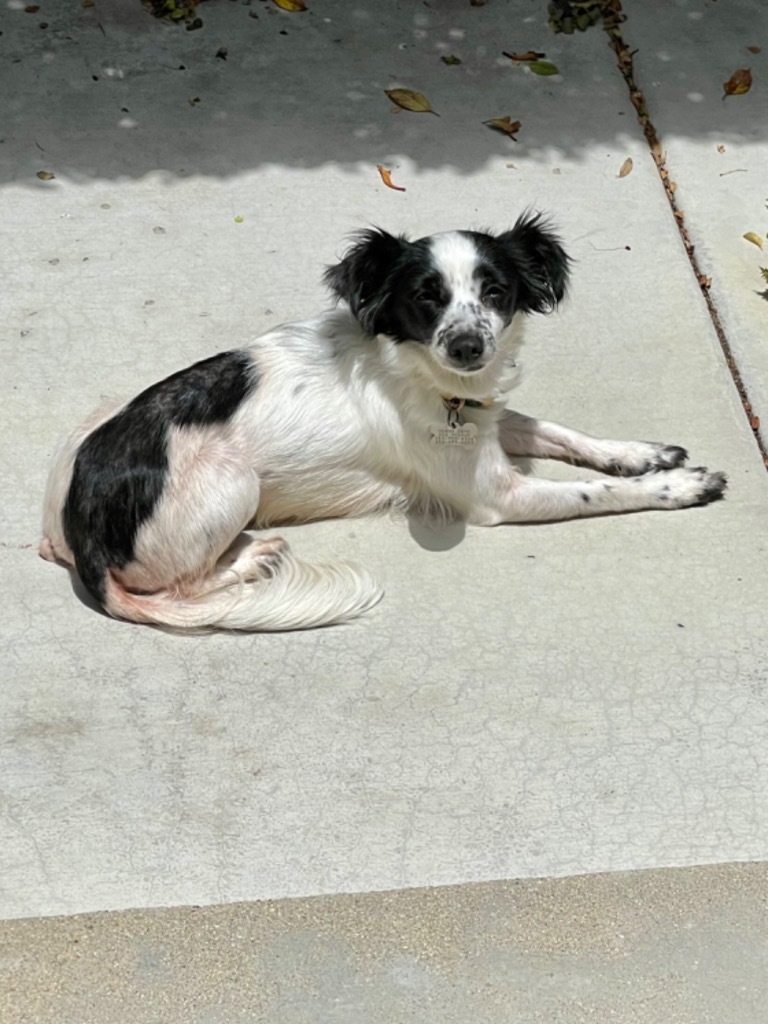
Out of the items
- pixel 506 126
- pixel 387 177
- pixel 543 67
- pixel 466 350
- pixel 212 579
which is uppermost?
pixel 466 350

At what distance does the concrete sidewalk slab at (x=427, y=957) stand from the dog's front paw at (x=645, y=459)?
1.54m

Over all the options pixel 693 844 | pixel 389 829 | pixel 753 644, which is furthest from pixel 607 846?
pixel 753 644

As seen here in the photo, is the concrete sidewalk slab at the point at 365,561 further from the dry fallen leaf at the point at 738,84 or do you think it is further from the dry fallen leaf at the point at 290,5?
the dry fallen leaf at the point at 738,84

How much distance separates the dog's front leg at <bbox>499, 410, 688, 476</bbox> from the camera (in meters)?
4.53

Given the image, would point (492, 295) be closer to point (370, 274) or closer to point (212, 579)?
point (370, 274)

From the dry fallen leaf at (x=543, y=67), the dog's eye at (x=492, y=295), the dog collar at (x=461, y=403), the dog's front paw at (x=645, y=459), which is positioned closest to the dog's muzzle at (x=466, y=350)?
the dog's eye at (x=492, y=295)

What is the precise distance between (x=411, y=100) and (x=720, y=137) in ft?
4.39

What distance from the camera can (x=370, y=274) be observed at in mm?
4070

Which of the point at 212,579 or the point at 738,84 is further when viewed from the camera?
the point at 738,84

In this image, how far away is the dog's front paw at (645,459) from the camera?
4523 mm

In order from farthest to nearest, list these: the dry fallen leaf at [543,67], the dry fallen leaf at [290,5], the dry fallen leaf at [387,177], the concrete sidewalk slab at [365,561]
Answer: the dry fallen leaf at [290,5]
the dry fallen leaf at [543,67]
the dry fallen leaf at [387,177]
the concrete sidewalk slab at [365,561]

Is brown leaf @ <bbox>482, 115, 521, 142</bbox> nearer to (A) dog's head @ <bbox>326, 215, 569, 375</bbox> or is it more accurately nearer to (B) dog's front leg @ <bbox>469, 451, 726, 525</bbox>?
(A) dog's head @ <bbox>326, 215, 569, 375</bbox>

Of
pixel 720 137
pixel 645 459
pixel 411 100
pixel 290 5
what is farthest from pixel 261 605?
pixel 290 5

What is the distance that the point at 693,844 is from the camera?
3.41 m
